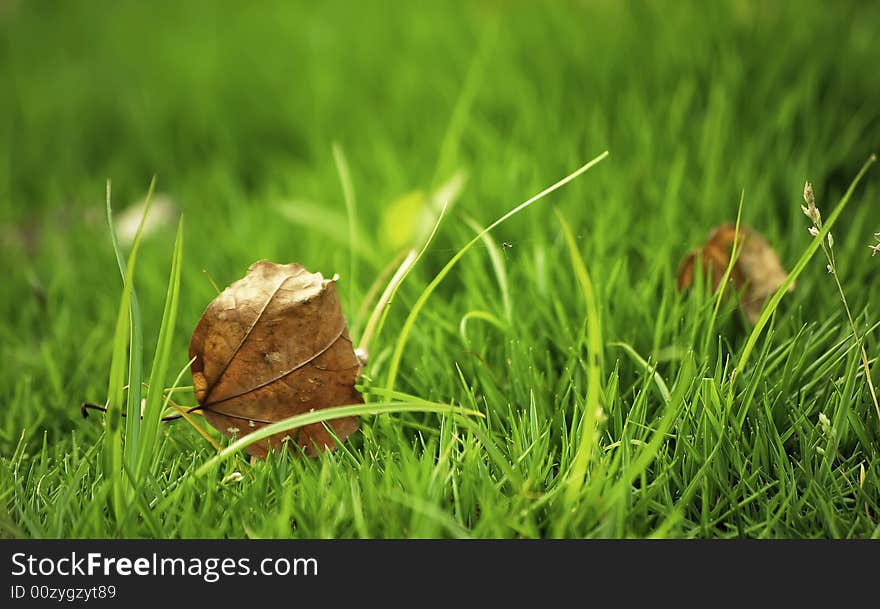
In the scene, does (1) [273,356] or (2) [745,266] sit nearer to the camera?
(1) [273,356]

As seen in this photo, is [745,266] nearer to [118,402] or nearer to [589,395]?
[589,395]

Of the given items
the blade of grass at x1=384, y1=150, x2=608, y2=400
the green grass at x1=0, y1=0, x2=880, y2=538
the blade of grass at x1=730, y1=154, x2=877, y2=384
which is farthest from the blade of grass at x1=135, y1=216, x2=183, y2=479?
the blade of grass at x1=730, y1=154, x2=877, y2=384

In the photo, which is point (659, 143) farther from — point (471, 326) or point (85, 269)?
point (85, 269)

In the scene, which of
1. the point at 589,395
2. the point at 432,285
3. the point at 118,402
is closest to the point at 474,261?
the point at 432,285

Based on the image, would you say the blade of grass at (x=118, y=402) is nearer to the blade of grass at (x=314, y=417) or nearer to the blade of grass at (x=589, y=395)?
the blade of grass at (x=314, y=417)

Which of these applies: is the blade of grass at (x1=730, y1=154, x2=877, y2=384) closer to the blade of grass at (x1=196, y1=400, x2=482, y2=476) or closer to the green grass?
the green grass

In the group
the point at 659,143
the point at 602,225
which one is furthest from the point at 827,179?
the point at 602,225

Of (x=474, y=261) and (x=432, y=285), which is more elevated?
(x=432, y=285)
